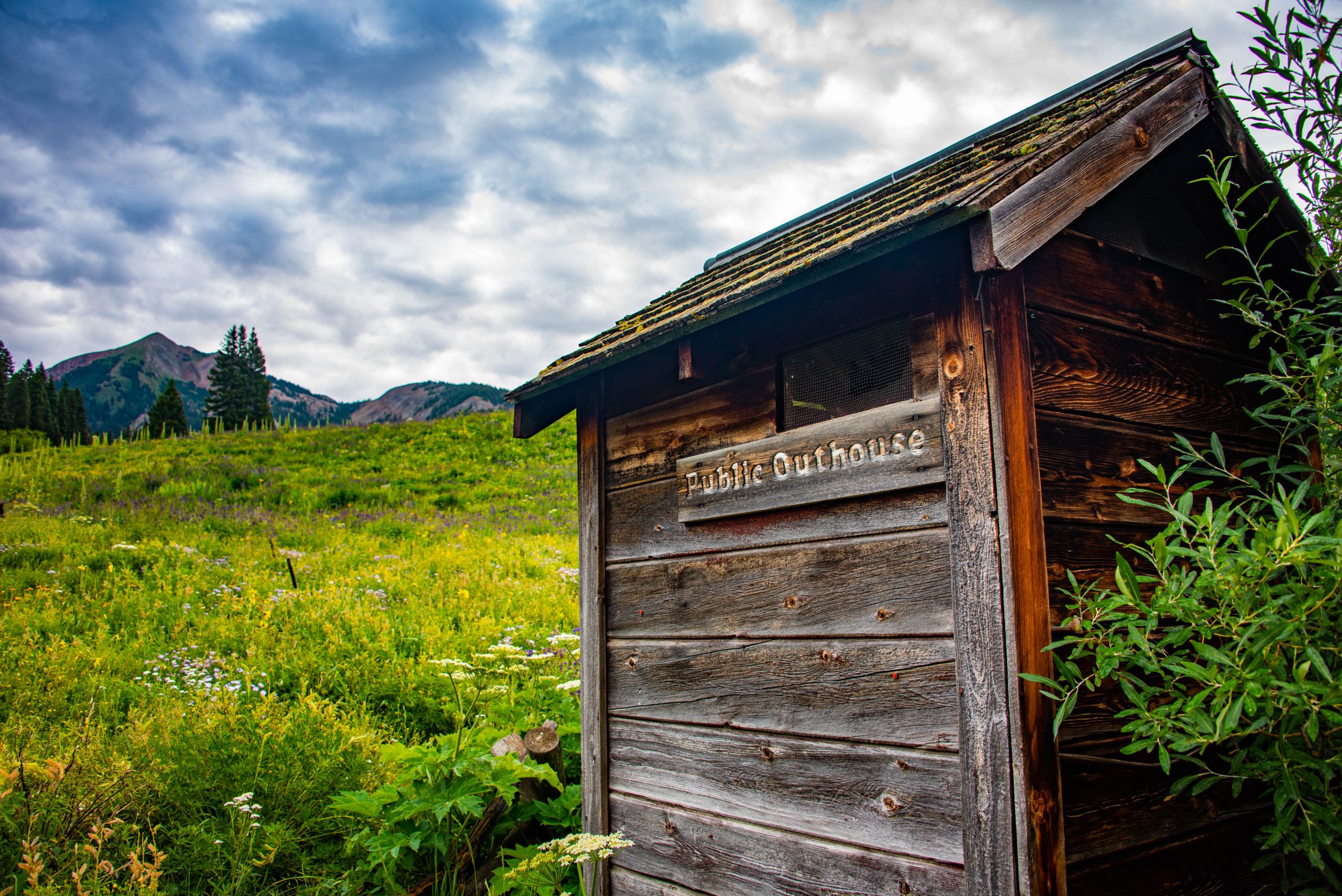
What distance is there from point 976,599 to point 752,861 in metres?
1.60

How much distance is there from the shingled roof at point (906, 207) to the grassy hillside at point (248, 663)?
7.53 feet

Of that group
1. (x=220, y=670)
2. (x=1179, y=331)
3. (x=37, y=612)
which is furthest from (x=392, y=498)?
(x=1179, y=331)

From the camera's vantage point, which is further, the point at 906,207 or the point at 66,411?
the point at 66,411

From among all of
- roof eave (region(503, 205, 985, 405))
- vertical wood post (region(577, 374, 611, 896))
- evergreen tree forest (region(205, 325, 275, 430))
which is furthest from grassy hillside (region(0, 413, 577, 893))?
evergreen tree forest (region(205, 325, 275, 430))

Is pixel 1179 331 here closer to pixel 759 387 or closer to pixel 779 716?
pixel 759 387

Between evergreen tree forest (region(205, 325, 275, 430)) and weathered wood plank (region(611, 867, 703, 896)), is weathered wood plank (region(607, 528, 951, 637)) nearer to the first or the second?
weathered wood plank (region(611, 867, 703, 896))

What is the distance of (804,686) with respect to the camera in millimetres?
3111

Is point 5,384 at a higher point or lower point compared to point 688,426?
higher

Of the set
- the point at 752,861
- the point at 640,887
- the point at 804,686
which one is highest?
the point at 804,686

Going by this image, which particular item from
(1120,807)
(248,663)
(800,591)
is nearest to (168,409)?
(248,663)

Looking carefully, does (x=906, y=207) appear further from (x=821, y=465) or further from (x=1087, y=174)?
(x=821, y=465)

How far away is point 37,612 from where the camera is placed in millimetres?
7469

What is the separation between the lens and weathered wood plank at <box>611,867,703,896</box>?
3613mm

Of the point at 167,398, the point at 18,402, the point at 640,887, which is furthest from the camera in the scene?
the point at 18,402
